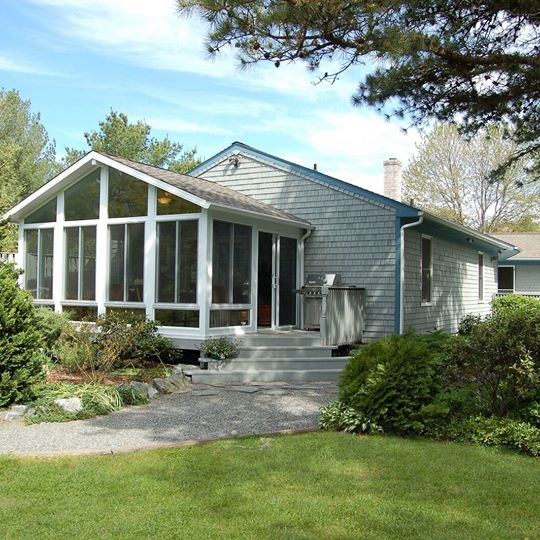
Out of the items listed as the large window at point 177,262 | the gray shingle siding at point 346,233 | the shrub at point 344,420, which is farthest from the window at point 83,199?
the shrub at point 344,420

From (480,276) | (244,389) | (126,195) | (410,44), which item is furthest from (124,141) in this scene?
(410,44)

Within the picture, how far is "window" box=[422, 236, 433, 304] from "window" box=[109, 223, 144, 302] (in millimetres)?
7099

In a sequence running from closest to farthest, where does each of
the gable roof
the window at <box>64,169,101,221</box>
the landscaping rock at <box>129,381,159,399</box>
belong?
1. the landscaping rock at <box>129,381,159,399</box>
2. the gable roof
3. the window at <box>64,169,101,221</box>

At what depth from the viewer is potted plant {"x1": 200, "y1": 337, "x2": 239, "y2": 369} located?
32.9ft

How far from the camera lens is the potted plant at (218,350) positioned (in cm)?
1002

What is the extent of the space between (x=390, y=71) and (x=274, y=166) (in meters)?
6.86

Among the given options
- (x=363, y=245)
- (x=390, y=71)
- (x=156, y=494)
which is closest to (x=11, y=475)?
(x=156, y=494)

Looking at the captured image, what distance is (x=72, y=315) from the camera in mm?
11922

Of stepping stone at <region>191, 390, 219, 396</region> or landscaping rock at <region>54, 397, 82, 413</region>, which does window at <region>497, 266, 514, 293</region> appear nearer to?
stepping stone at <region>191, 390, 219, 396</region>

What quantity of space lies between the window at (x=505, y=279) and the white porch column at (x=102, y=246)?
19.8m

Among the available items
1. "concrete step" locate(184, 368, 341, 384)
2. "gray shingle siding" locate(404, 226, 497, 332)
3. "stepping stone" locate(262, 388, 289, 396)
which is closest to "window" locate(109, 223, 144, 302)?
"concrete step" locate(184, 368, 341, 384)

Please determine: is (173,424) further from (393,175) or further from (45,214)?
(393,175)

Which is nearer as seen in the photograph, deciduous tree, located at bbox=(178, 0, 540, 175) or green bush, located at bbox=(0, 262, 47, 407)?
deciduous tree, located at bbox=(178, 0, 540, 175)

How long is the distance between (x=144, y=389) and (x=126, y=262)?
12.0 feet
